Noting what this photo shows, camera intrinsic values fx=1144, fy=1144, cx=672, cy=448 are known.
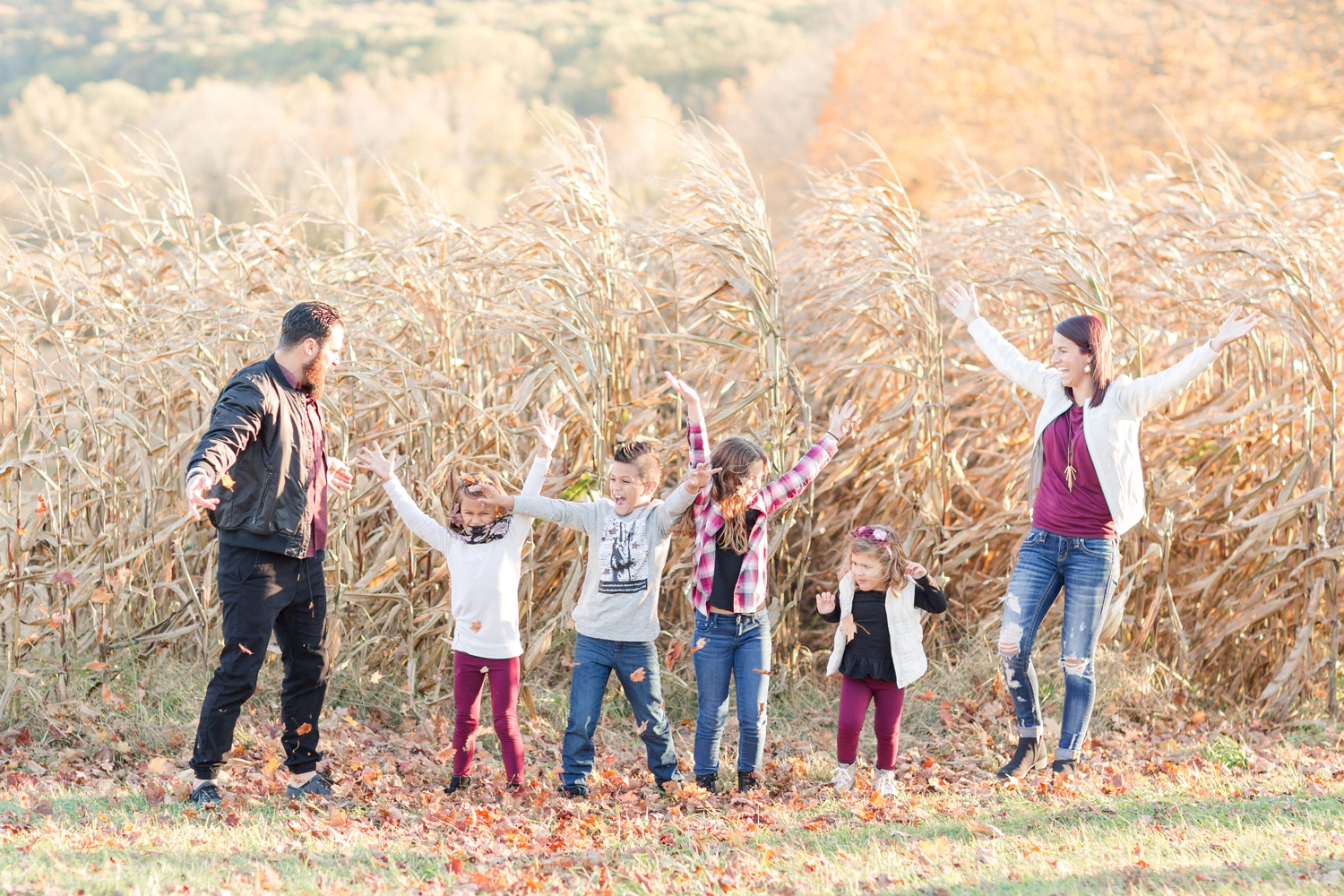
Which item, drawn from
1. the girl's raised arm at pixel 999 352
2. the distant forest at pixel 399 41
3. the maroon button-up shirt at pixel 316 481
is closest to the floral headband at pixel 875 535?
the girl's raised arm at pixel 999 352

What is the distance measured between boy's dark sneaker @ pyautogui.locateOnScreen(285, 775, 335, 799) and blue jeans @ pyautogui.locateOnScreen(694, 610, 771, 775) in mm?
1407

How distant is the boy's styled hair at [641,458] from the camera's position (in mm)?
4379

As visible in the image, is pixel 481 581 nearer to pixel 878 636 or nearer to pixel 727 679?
pixel 727 679

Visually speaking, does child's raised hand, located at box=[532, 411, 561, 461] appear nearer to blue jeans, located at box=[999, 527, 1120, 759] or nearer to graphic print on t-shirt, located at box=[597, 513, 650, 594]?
graphic print on t-shirt, located at box=[597, 513, 650, 594]

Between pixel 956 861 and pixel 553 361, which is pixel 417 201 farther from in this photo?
pixel 956 861

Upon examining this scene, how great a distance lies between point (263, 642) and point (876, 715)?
2.32 m

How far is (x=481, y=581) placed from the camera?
171 inches

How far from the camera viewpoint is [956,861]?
11.8ft

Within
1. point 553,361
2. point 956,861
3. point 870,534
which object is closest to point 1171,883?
point 956,861

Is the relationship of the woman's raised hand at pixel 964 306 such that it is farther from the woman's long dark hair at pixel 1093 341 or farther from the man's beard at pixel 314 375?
the man's beard at pixel 314 375

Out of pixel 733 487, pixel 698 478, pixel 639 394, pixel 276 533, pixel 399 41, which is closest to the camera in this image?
pixel 276 533

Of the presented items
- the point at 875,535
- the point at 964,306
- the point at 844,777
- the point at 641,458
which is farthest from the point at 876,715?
the point at 964,306

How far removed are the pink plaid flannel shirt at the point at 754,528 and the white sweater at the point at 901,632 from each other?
0.33 metres

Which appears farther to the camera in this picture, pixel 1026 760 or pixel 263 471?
pixel 1026 760
